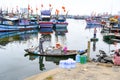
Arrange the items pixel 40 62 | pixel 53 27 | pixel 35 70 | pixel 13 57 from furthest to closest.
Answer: pixel 53 27 → pixel 13 57 → pixel 40 62 → pixel 35 70

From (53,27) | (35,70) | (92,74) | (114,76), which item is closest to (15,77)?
(35,70)

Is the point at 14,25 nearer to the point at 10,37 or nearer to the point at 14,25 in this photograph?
the point at 14,25

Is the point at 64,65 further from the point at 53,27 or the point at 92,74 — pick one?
the point at 53,27

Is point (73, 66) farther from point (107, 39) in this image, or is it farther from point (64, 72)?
point (107, 39)

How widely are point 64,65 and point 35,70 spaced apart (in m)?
4.54

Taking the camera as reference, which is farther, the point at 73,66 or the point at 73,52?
the point at 73,52

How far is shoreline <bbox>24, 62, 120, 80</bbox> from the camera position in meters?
13.3

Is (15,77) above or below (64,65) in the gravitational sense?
below

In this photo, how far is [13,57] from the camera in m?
25.0

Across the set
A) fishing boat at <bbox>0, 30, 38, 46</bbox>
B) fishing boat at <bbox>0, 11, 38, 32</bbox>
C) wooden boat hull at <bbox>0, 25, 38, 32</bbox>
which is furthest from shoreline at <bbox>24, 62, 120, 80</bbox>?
fishing boat at <bbox>0, 11, 38, 32</bbox>

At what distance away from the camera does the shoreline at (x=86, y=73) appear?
13336mm

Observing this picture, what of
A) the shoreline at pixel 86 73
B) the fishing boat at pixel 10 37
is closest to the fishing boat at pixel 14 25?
the fishing boat at pixel 10 37

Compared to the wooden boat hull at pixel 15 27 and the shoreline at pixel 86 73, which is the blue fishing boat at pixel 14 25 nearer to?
the wooden boat hull at pixel 15 27

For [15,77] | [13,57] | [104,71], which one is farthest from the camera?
[13,57]
